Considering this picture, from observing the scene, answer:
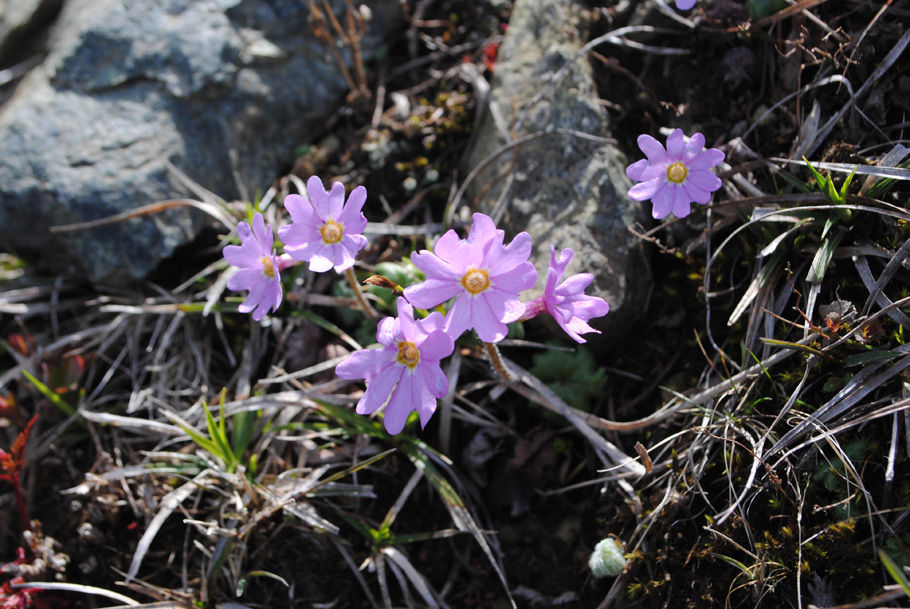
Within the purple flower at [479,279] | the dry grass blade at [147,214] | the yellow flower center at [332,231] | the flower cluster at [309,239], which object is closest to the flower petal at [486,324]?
the purple flower at [479,279]

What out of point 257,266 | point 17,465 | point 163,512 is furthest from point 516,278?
point 17,465

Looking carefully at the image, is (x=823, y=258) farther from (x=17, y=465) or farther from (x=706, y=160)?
(x=17, y=465)

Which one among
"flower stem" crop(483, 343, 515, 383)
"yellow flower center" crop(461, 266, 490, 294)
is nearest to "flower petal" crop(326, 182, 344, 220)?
"yellow flower center" crop(461, 266, 490, 294)

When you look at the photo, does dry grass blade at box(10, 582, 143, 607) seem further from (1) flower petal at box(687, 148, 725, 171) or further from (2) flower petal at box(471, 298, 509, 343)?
(1) flower petal at box(687, 148, 725, 171)

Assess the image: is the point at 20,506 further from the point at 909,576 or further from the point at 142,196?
the point at 909,576

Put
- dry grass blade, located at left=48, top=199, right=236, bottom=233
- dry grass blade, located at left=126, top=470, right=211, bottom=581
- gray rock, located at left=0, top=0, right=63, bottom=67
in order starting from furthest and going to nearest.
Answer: gray rock, located at left=0, top=0, right=63, bottom=67 < dry grass blade, located at left=48, top=199, right=236, bottom=233 < dry grass blade, located at left=126, top=470, right=211, bottom=581

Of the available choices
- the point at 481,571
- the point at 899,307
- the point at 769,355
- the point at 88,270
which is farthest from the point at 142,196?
the point at 899,307
